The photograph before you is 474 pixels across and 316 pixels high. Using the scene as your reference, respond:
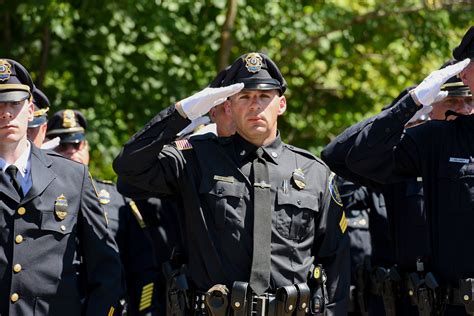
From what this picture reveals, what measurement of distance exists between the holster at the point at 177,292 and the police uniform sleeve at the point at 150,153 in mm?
533

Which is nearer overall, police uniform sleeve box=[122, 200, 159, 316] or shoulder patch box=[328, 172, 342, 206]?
shoulder patch box=[328, 172, 342, 206]

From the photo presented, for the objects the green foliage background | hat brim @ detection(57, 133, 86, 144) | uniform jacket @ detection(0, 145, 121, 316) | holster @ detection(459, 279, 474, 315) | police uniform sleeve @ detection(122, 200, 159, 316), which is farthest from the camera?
the green foliage background

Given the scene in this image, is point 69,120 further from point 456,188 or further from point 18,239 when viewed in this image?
point 456,188

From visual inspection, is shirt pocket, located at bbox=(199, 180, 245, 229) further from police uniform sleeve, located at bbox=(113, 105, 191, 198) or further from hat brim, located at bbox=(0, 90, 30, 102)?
hat brim, located at bbox=(0, 90, 30, 102)

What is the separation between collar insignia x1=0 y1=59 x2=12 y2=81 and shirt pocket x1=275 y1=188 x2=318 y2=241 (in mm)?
1590

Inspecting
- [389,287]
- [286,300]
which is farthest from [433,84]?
[389,287]

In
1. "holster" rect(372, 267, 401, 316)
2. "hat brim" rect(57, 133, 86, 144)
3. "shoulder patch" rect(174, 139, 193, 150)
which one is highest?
"hat brim" rect(57, 133, 86, 144)

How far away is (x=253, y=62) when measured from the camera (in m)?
5.59

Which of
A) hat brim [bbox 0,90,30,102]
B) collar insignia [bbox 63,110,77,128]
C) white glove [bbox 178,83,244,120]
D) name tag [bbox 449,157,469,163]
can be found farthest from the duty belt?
collar insignia [bbox 63,110,77,128]

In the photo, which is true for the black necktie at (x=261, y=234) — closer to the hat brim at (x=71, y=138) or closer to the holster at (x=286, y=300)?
the holster at (x=286, y=300)

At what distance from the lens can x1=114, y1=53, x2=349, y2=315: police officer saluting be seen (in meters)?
5.21

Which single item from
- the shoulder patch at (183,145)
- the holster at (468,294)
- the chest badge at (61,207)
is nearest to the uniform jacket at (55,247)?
the chest badge at (61,207)

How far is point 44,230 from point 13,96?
73 cm

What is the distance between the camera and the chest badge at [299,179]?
546 centimetres
